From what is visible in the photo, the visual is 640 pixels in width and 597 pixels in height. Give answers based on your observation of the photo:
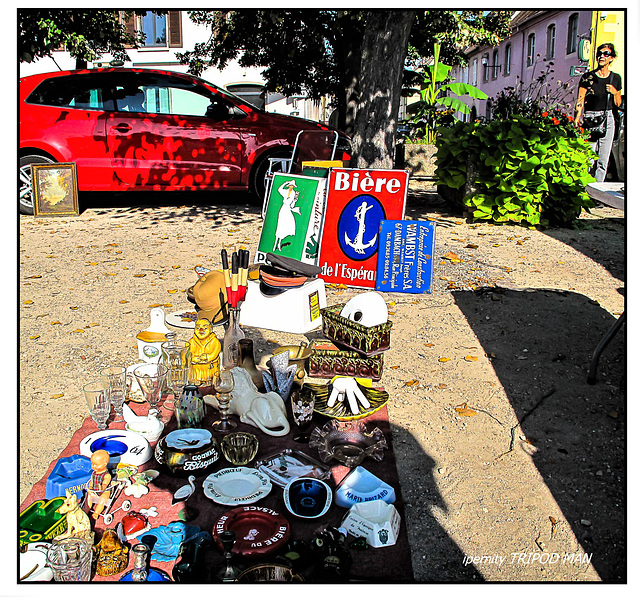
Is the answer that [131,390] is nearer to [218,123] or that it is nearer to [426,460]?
[426,460]

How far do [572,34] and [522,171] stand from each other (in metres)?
20.0

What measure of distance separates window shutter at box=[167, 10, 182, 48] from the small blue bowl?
72.9ft

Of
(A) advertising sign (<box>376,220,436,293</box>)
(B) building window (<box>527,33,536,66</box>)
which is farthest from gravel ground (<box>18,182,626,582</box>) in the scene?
(B) building window (<box>527,33,536,66</box>)

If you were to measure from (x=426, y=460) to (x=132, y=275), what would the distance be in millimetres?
4357

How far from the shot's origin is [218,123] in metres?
9.42

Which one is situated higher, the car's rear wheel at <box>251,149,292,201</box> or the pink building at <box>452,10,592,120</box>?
the pink building at <box>452,10,592,120</box>

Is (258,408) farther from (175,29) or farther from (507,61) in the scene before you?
(507,61)

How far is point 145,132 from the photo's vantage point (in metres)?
9.19

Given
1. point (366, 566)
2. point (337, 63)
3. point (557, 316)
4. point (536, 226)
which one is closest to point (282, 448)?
point (366, 566)

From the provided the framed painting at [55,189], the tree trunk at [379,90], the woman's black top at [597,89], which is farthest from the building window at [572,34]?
the framed painting at [55,189]

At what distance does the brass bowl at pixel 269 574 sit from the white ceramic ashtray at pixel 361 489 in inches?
20.0

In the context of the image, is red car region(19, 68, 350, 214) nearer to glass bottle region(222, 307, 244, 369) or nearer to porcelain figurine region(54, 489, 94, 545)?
glass bottle region(222, 307, 244, 369)

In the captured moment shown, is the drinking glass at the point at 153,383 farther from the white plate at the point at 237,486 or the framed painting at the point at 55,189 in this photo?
the framed painting at the point at 55,189

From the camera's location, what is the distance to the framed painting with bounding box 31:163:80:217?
890cm
